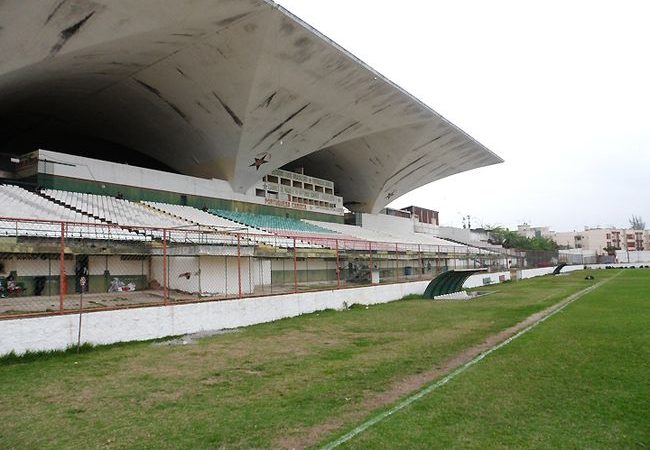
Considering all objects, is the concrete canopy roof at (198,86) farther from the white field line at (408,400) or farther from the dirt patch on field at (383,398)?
the white field line at (408,400)

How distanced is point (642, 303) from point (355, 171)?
30551 mm

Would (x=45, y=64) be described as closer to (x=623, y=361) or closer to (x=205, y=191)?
(x=205, y=191)

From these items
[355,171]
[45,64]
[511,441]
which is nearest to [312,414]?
[511,441]

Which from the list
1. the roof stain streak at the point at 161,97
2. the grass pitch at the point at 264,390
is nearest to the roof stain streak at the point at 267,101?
the roof stain streak at the point at 161,97

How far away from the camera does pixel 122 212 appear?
75.4 feet

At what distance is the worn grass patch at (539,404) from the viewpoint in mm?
4883

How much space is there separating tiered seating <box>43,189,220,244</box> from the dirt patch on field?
40.5ft

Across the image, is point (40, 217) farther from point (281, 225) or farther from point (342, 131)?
point (342, 131)

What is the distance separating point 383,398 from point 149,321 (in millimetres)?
7034

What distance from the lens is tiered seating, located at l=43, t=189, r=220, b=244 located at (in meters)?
21.0

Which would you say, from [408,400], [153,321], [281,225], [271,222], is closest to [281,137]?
[271,222]

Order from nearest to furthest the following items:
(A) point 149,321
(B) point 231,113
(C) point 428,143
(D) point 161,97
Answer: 1. (A) point 149,321
2. (D) point 161,97
3. (B) point 231,113
4. (C) point 428,143

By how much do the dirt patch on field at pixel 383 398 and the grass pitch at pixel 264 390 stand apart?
0.03 metres

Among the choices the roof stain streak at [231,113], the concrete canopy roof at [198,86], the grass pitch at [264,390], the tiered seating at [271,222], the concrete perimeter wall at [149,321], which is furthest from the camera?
the tiered seating at [271,222]
